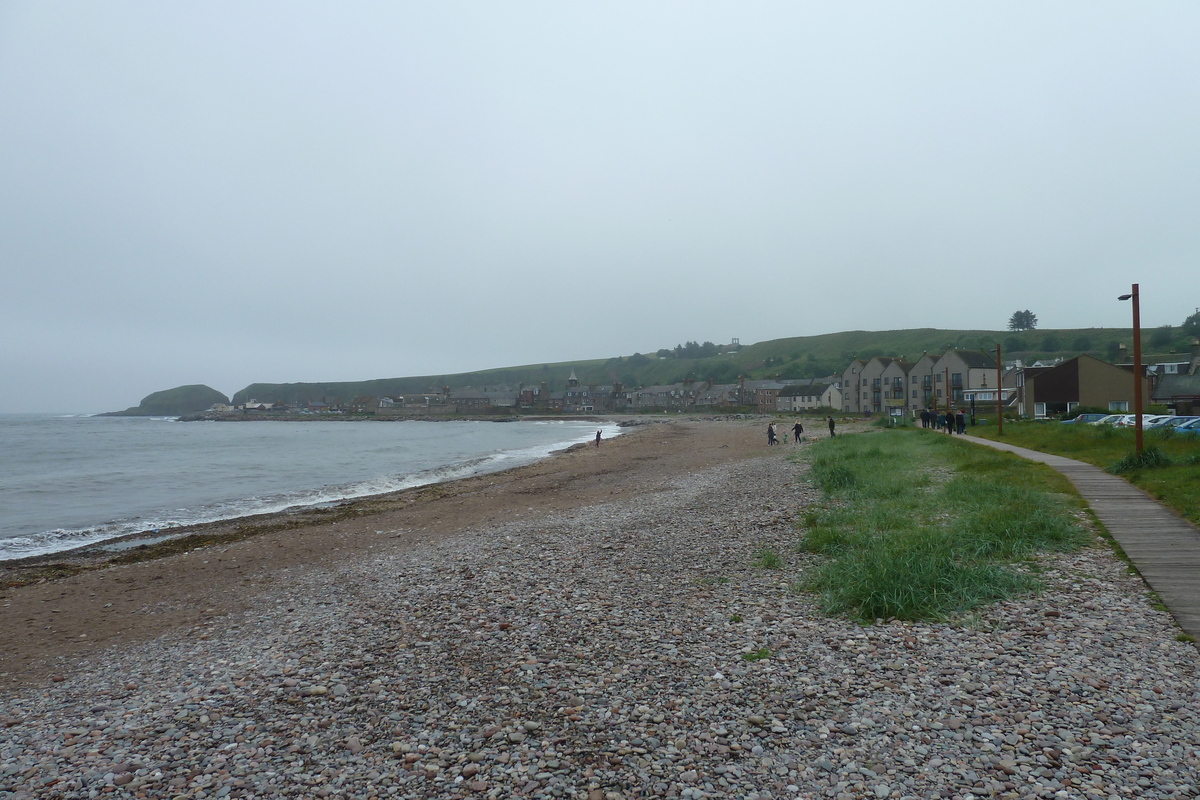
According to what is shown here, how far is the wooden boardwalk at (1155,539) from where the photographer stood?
7211 mm

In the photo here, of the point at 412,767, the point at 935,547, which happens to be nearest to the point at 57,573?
the point at 412,767

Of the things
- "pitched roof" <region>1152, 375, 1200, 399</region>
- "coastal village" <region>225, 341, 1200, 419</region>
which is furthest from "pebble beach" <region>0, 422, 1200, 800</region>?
"pitched roof" <region>1152, 375, 1200, 399</region>

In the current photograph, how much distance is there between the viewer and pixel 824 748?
16.6 ft

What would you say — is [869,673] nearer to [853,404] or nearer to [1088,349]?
[853,404]

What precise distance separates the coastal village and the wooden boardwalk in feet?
74.5

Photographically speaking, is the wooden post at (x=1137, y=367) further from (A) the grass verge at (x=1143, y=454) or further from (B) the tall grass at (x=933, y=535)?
(B) the tall grass at (x=933, y=535)

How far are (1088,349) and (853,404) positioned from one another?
7225 centimetres

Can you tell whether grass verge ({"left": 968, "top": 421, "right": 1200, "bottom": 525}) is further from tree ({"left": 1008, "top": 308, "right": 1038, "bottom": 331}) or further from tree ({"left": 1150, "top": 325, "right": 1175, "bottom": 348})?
tree ({"left": 1008, "top": 308, "right": 1038, "bottom": 331})

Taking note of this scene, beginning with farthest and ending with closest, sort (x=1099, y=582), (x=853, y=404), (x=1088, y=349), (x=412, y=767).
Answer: (x=1088, y=349), (x=853, y=404), (x=1099, y=582), (x=412, y=767)

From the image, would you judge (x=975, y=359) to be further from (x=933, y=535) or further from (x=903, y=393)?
(x=933, y=535)

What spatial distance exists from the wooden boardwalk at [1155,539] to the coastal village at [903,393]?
2272 centimetres

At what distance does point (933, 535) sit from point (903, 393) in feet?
279

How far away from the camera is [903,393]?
287ft

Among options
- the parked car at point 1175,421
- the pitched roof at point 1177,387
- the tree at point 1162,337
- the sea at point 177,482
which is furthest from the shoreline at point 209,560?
the tree at point 1162,337
